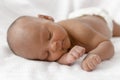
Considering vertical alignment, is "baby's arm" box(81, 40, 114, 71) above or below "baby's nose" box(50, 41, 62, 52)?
below

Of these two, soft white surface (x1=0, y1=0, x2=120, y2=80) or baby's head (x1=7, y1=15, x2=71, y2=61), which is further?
baby's head (x1=7, y1=15, x2=71, y2=61)

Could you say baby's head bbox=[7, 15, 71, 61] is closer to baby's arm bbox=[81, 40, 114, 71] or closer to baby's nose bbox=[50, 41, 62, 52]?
baby's nose bbox=[50, 41, 62, 52]

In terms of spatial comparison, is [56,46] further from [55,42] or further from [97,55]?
[97,55]

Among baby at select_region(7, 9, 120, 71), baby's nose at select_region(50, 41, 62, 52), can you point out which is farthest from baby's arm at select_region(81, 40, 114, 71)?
baby's nose at select_region(50, 41, 62, 52)

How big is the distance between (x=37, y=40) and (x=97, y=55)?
260 mm

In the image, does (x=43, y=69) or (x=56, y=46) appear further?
(x=56, y=46)

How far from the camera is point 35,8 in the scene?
1.94 meters

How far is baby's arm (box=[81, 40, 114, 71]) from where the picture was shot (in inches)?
45.9

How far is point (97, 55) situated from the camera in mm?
1227

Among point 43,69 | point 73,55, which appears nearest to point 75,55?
point 73,55

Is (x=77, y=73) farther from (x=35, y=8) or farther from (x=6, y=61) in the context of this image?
(x=35, y=8)

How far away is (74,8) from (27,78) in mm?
1009

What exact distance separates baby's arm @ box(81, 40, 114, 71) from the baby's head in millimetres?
140

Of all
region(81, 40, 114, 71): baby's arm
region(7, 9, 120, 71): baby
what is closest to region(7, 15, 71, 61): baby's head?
region(7, 9, 120, 71): baby
